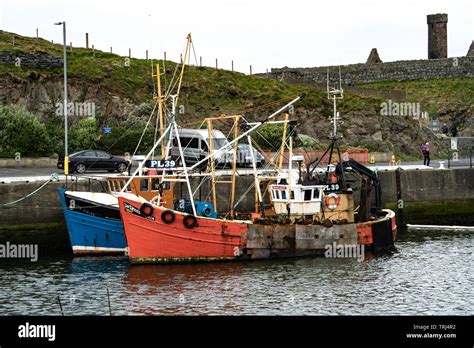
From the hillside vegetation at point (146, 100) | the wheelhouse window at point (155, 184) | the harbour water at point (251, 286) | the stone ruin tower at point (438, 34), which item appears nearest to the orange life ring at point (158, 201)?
the wheelhouse window at point (155, 184)

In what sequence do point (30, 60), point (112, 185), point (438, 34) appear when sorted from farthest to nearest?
point (438, 34) → point (30, 60) → point (112, 185)

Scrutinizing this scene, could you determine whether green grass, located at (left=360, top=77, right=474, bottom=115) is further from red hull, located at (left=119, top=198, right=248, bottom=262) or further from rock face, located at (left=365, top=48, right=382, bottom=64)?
red hull, located at (left=119, top=198, right=248, bottom=262)

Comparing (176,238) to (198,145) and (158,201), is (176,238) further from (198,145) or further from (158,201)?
(198,145)

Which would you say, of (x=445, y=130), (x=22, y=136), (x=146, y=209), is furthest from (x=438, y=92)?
(x=146, y=209)

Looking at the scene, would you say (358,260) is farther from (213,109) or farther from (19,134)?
(213,109)

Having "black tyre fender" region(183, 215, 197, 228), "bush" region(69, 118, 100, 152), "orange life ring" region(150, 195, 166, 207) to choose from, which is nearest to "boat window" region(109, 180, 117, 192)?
"orange life ring" region(150, 195, 166, 207)

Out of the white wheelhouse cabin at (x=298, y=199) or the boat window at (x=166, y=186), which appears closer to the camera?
the white wheelhouse cabin at (x=298, y=199)

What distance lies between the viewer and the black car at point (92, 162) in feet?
161

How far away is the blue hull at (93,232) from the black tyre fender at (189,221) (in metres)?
4.02

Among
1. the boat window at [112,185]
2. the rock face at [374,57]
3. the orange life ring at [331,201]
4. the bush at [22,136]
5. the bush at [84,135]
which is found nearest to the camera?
the orange life ring at [331,201]

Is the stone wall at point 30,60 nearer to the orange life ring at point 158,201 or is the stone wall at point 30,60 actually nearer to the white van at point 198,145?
the white van at point 198,145

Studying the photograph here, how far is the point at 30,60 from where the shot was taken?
2569 inches

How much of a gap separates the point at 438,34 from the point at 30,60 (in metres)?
49.0
